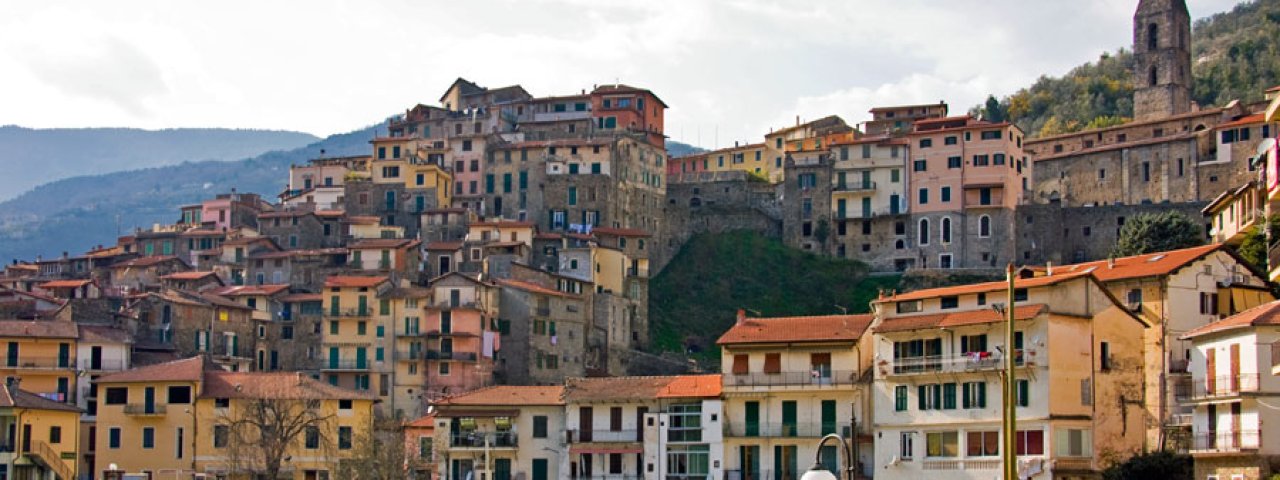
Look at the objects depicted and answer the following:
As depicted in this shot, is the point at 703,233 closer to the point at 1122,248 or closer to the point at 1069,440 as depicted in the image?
the point at 1122,248

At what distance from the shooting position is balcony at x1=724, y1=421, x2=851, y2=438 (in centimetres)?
6425

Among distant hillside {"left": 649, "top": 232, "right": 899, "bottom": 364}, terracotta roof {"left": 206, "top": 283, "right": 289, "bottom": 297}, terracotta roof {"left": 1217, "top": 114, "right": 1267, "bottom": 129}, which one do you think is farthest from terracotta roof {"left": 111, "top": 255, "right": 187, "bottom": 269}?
terracotta roof {"left": 1217, "top": 114, "right": 1267, "bottom": 129}

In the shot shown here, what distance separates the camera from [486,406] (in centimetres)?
6975

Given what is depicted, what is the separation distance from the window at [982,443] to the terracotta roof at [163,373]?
34.1 metres

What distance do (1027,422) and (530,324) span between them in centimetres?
3916

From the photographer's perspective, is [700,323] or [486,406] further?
[700,323]

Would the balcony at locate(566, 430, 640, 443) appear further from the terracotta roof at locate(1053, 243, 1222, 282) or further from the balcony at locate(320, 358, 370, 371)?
the balcony at locate(320, 358, 370, 371)

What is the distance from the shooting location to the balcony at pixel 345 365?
9069cm

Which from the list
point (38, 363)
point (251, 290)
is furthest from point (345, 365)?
point (38, 363)

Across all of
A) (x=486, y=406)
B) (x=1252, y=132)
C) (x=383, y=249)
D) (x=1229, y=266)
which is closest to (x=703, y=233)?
(x=383, y=249)

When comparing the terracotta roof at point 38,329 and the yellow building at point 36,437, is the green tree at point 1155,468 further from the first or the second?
the terracotta roof at point 38,329

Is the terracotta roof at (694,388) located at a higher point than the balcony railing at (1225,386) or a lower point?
lower

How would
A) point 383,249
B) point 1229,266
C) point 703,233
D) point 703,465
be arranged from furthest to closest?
point 703,233
point 383,249
point 703,465
point 1229,266

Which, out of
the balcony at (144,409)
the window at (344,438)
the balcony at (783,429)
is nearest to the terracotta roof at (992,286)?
the balcony at (783,429)
